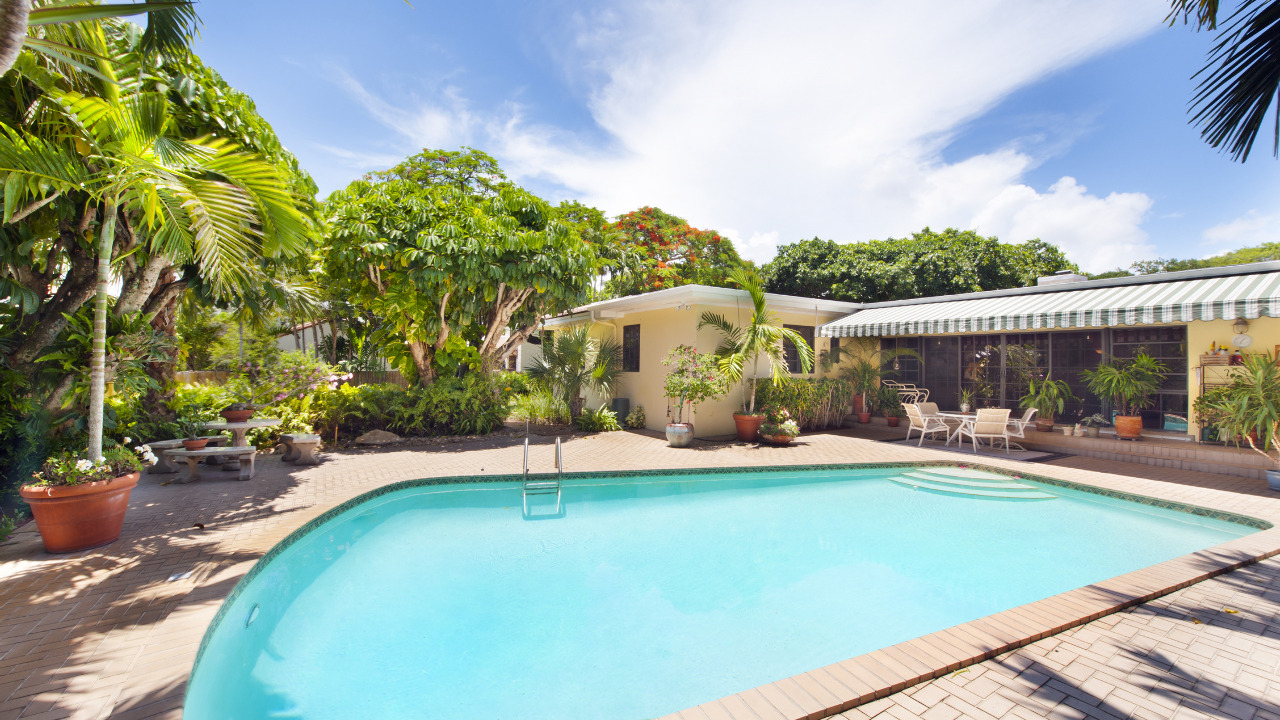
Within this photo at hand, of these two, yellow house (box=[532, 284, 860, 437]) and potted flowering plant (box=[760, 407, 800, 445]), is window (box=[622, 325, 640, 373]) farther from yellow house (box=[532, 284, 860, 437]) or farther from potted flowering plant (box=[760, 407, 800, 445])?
potted flowering plant (box=[760, 407, 800, 445])

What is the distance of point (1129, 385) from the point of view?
36.5 ft

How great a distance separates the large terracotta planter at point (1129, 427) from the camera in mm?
11016

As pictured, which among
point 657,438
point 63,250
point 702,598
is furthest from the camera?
point 657,438

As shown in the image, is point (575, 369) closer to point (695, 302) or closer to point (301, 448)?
point (695, 302)

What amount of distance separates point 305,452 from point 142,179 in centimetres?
606

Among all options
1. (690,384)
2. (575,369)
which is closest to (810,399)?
(690,384)

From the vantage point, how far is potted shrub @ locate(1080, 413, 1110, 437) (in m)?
11.7

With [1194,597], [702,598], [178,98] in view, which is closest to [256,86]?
[178,98]

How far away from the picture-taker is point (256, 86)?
7.59 meters

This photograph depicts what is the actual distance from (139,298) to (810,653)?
10.0m

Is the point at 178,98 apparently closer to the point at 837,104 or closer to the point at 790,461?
the point at 790,461

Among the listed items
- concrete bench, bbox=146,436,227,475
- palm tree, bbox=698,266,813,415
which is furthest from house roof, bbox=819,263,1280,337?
concrete bench, bbox=146,436,227,475

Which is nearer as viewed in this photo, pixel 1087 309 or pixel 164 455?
pixel 164 455

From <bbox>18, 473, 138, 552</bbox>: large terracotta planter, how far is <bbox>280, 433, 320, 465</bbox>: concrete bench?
167 inches
